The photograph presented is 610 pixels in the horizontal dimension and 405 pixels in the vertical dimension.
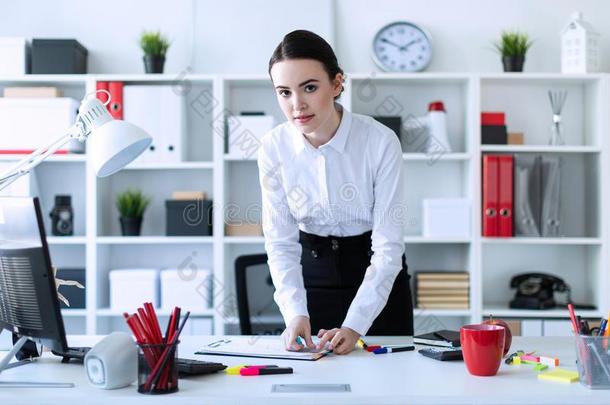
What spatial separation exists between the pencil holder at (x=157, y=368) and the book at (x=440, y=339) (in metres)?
0.69

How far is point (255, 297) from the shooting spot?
2965 millimetres

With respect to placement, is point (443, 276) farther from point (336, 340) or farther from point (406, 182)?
point (336, 340)

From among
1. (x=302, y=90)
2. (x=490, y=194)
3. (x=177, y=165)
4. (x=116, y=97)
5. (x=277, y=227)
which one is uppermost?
(x=116, y=97)

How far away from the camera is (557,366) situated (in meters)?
1.59

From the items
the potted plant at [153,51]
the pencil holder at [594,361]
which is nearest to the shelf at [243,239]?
the potted plant at [153,51]

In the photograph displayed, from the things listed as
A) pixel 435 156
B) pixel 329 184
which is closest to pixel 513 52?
pixel 435 156

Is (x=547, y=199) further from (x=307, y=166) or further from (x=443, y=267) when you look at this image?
(x=307, y=166)

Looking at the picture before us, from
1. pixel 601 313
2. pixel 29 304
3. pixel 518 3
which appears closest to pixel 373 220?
pixel 29 304

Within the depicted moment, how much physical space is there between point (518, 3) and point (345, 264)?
2249mm

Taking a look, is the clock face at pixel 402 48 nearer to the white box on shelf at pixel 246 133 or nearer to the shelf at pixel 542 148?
the shelf at pixel 542 148

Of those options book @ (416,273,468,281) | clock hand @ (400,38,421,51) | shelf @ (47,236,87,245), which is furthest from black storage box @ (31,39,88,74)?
book @ (416,273,468,281)

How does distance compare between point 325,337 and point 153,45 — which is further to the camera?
point 153,45

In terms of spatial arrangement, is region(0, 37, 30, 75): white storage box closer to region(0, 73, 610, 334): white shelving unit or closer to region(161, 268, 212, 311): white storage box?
region(0, 73, 610, 334): white shelving unit

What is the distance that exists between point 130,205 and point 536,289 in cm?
210
